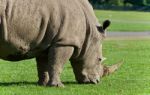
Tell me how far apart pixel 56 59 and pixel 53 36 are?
0.49m

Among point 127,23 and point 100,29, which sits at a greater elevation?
point 100,29

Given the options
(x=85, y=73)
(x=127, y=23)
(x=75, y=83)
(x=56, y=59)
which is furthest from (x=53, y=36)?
(x=127, y=23)

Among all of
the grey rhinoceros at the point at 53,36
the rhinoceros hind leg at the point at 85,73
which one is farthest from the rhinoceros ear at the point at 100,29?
the rhinoceros hind leg at the point at 85,73

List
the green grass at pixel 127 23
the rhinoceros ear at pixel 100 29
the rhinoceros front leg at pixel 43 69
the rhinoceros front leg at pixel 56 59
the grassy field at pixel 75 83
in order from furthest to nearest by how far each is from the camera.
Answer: the green grass at pixel 127 23 → the rhinoceros ear at pixel 100 29 → the rhinoceros front leg at pixel 43 69 → the rhinoceros front leg at pixel 56 59 → the grassy field at pixel 75 83

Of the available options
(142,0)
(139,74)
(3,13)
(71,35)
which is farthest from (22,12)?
(142,0)

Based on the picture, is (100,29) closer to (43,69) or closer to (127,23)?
(43,69)

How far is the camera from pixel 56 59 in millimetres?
11695

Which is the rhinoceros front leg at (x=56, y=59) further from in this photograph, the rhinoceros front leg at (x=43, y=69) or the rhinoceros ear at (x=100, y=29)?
the rhinoceros ear at (x=100, y=29)

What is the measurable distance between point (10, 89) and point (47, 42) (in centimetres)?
121

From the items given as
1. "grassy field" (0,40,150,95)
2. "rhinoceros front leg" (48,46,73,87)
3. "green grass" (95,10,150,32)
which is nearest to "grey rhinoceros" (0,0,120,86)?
"rhinoceros front leg" (48,46,73,87)

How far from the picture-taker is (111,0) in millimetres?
109188

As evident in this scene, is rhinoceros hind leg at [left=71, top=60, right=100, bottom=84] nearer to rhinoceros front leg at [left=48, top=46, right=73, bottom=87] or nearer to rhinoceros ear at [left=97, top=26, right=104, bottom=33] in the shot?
rhinoceros front leg at [left=48, top=46, right=73, bottom=87]

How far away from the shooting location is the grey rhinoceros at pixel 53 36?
11.0 m

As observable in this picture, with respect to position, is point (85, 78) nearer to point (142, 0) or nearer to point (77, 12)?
point (77, 12)
